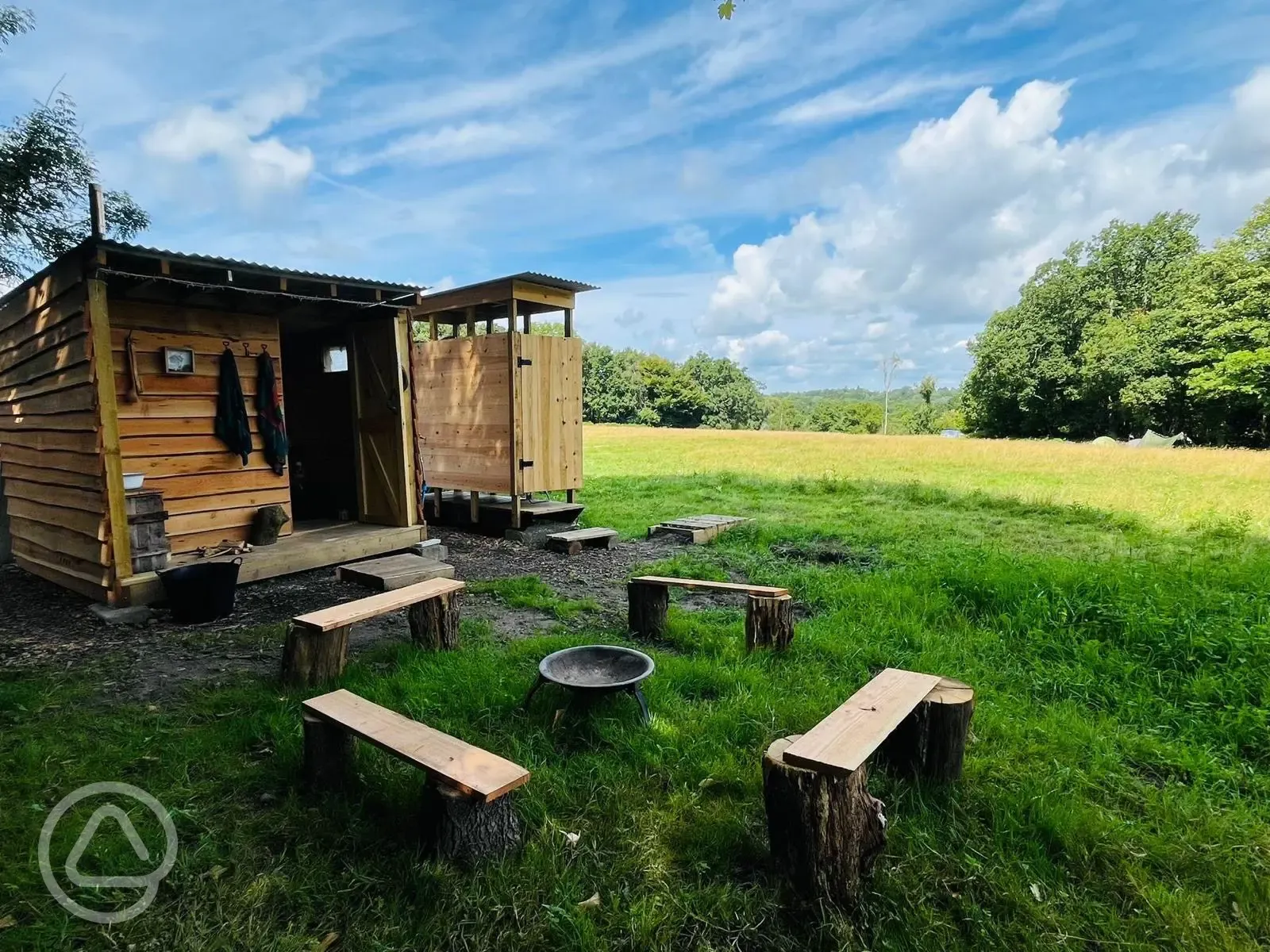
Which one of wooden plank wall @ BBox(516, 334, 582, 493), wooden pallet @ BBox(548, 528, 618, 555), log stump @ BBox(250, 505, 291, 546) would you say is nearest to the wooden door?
log stump @ BBox(250, 505, 291, 546)

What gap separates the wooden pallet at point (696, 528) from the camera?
329 inches

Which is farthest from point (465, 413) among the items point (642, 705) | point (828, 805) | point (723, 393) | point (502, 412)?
point (723, 393)

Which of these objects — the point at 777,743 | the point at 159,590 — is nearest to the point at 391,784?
the point at 777,743

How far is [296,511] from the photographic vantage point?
29.7ft

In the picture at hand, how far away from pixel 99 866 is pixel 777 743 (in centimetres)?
251

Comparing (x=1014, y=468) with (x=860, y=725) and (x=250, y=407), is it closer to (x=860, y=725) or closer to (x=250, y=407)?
(x=860, y=725)

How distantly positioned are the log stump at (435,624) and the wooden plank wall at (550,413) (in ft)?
13.3

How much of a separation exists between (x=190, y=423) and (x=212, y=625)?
2321 mm

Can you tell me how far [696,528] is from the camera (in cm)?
845

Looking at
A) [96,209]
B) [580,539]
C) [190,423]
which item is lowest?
[580,539]

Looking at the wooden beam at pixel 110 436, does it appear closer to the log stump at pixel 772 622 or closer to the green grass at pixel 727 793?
the green grass at pixel 727 793

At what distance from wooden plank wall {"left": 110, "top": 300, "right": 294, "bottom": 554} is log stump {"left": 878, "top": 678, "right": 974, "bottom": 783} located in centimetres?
658

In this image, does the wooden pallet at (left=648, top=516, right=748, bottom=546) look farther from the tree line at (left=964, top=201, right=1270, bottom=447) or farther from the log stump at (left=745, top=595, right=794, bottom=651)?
the tree line at (left=964, top=201, right=1270, bottom=447)

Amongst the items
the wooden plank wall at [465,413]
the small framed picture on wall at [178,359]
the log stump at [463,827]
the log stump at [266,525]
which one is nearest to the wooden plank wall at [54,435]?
the small framed picture on wall at [178,359]
